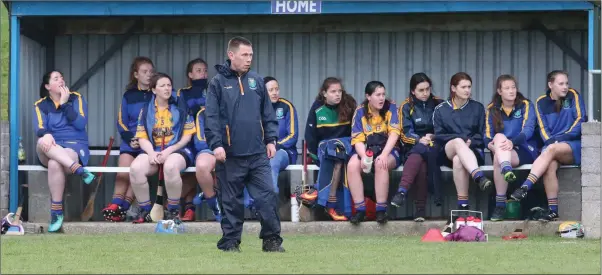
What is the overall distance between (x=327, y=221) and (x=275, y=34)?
2731 millimetres

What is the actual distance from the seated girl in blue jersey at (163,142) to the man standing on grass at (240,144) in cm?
312

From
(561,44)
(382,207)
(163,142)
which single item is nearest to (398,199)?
(382,207)

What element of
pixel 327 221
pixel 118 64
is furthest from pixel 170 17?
pixel 327 221

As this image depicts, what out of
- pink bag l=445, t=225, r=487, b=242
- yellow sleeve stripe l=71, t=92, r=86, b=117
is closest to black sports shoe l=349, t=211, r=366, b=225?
pink bag l=445, t=225, r=487, b=242

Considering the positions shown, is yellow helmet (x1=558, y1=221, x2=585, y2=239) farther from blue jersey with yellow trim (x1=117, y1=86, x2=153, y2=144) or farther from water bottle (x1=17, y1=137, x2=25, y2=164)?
water bottle (x1=17, y1=137, x2=25, y2=164)

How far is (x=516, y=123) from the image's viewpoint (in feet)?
43.7

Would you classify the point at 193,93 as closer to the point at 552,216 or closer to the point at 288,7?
the point at 288,7

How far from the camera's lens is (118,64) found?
1498 cm

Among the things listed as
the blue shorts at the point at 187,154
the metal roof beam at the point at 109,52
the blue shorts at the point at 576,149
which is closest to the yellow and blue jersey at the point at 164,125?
the blue shorts at the point at 187,154

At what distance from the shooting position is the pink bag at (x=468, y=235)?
1178cm

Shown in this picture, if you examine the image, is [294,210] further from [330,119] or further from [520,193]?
[520,193]

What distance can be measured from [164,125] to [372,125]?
2.27 meters

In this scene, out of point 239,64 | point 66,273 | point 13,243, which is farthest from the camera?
point 13,243

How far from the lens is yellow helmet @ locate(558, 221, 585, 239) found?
40.5ft
